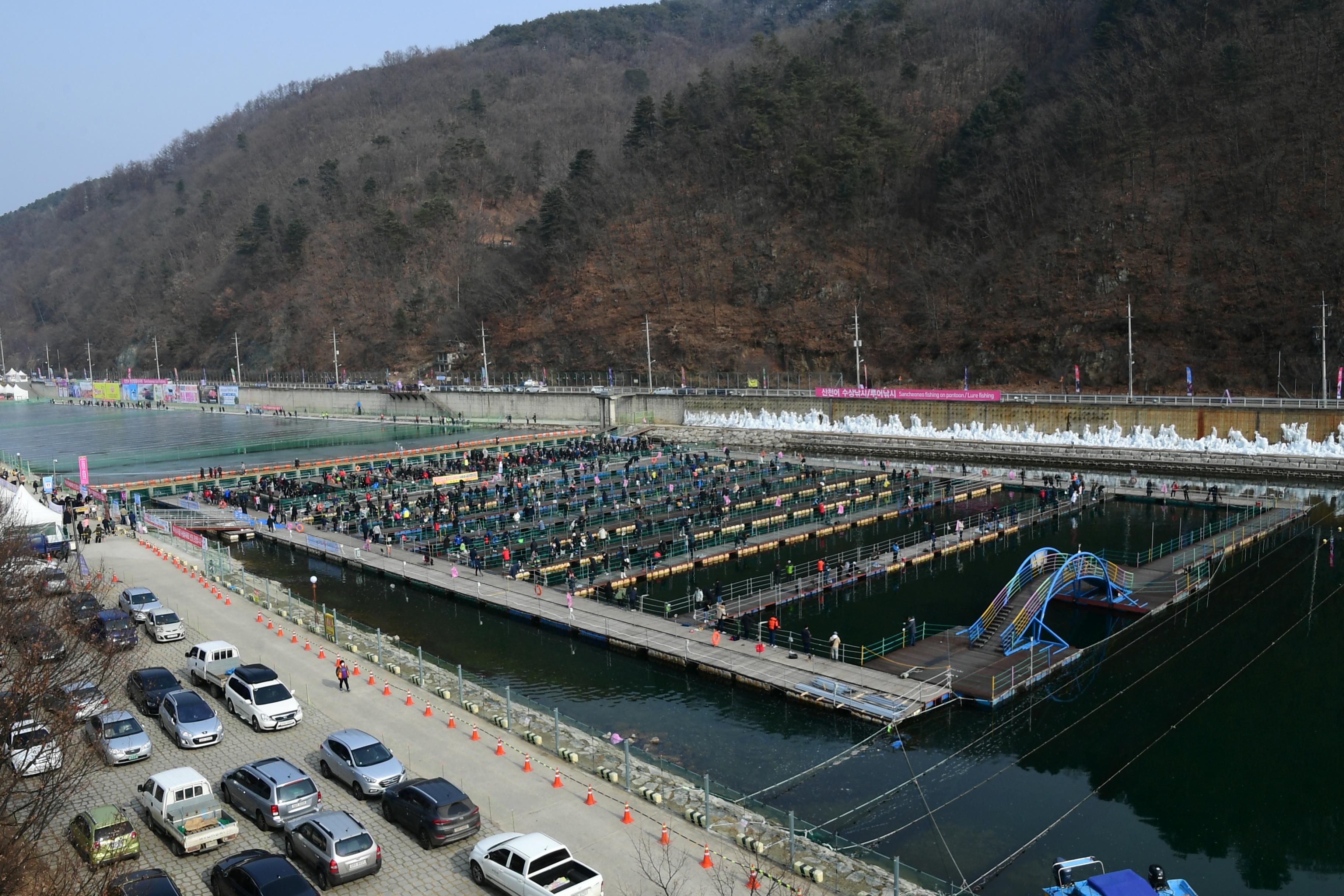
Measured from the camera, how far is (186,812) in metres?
14.8

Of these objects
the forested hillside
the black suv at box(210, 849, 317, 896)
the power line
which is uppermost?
the forested hillside

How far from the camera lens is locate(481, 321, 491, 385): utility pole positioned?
105 metres

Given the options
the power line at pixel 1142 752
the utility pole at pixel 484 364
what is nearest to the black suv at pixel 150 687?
the power line at pixel 1142 752

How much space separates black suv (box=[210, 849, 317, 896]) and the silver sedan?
5.41 metres

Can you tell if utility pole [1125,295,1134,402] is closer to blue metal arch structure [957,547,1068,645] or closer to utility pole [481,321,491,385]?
blue metal arch structure [957,547,1068,645]

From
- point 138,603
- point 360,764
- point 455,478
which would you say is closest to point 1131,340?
point 455,478

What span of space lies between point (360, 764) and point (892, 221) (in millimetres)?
92390

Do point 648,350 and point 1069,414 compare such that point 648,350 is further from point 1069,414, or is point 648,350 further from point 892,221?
point 1069,414

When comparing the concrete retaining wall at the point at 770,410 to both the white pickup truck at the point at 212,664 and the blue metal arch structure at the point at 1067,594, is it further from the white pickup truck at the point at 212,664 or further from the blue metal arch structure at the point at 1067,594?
the white pickup truck at the point at 212,664

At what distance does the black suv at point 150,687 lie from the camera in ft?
67.8

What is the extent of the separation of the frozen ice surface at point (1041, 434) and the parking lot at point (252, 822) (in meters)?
51.1

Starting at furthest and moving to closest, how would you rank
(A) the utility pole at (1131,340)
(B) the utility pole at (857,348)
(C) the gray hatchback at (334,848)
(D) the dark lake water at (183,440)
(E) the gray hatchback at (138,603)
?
(B) the utility pole at (857,348) < (D) the dark lake water at (183,440) < (A) the utility pole at (1131,340) < (E) the gray hatchback at (138,603) < (C) the gray hatchback at (334,848)

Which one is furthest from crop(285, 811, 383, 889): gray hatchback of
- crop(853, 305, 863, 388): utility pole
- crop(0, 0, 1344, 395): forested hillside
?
crop(0, 0, 1344, 395): forested hillside

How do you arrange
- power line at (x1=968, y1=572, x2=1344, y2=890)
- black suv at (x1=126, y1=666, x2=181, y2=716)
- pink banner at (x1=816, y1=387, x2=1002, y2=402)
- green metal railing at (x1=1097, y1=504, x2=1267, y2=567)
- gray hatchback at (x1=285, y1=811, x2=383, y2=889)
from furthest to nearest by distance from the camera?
1. pink banner at (x1=816, y1=387, x2=1002, y2=402)
2. green metal railing at (x1=1097, y1=504, x2=1267, y2=567)
3. black suv at (x1=126, y1=666, x2=181, y2=716)
4. power line at (x1=968, y1=572, x2=1344, y2=890)
5. gray hatchback at (x1=285, y1=811, x2=383, y2=889)
